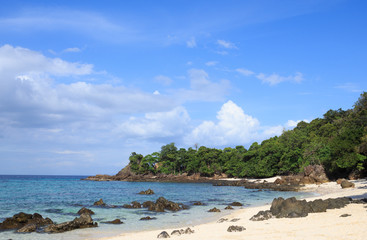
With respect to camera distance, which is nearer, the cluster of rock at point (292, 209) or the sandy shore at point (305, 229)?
the sandy shore at point (305, 229)

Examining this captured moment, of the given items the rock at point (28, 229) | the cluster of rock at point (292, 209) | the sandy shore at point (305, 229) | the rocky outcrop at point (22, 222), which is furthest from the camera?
the rocky outcrop at point (22, 222)

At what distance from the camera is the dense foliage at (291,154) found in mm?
49850

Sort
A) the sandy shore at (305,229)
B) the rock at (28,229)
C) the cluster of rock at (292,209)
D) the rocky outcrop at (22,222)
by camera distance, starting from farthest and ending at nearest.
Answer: the rocky outcrop at (22,222), the rock at (28,229), the cluster of rock at (292,209), the sandy shore at (305,229)

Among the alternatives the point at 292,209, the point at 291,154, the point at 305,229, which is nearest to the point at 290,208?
the point at 292,209

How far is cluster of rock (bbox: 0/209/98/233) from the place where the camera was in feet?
64.2

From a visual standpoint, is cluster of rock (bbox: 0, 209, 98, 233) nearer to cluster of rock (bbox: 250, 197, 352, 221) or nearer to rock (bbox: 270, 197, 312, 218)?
cluster of rock (bbox: 250, 197, 352, 221)

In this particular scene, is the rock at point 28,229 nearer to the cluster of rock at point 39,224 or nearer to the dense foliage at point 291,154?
the cluster of rock at point 39,224

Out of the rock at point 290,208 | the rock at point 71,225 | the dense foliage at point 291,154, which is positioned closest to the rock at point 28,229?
the rock at point 71,225

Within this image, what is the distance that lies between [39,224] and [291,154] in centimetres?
7049

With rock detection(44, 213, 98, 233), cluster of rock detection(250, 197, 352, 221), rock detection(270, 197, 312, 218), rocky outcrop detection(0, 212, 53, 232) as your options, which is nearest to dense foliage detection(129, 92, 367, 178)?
cluster of rock detection(250, 197, 352, 221)

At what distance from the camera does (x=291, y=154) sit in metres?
78.4

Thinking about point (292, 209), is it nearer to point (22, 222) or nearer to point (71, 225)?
point (71, 225)

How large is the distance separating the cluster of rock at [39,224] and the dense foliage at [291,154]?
35279 mm

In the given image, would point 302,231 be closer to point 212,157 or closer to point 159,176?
point 212,157
